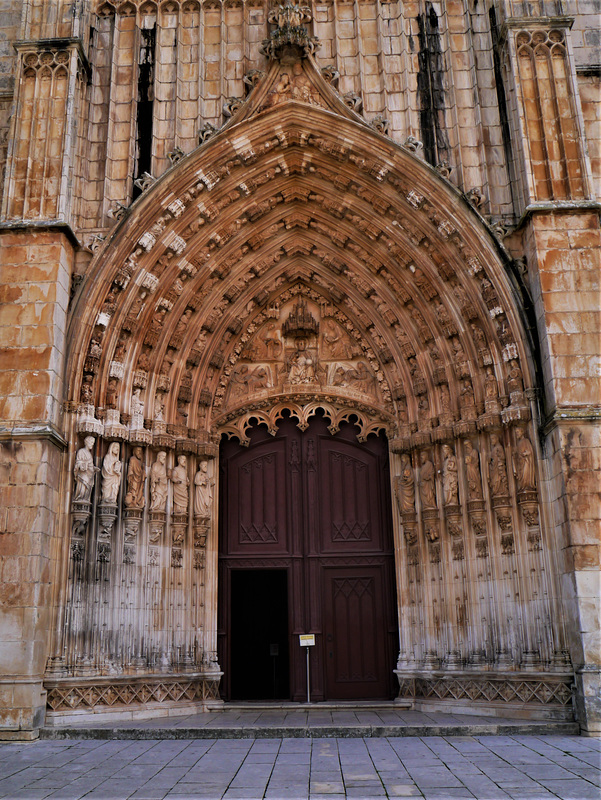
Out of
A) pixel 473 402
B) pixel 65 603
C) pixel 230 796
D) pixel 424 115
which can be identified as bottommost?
pixel 230 796

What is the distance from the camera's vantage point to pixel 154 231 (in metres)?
10.4

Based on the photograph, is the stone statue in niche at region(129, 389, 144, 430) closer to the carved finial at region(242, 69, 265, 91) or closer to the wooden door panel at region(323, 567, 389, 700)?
the wooden door panel at region(323, 567, 389, 700)

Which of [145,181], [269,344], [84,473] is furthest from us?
[269,344]

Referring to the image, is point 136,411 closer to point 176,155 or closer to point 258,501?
point 258,501

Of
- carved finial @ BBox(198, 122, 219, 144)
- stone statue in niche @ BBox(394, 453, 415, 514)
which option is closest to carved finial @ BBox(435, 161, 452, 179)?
carved finial @ BBox(198, 122, 219, 144)

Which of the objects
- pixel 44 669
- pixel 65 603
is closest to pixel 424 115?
pixel 65 603

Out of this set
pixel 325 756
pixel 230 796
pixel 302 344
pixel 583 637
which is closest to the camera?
pixel 230 796

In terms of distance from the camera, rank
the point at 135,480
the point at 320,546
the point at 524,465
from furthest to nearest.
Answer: the point at 320,546, the point at 135,480, the point at 524,465

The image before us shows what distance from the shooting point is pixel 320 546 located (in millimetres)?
10953

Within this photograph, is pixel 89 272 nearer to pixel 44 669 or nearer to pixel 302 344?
pixel 302 344

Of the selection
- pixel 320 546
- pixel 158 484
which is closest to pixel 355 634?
pixel 320 546

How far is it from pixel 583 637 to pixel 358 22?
8.84 meters

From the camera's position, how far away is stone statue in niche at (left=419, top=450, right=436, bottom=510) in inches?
404

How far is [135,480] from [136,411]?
38.0 inches
